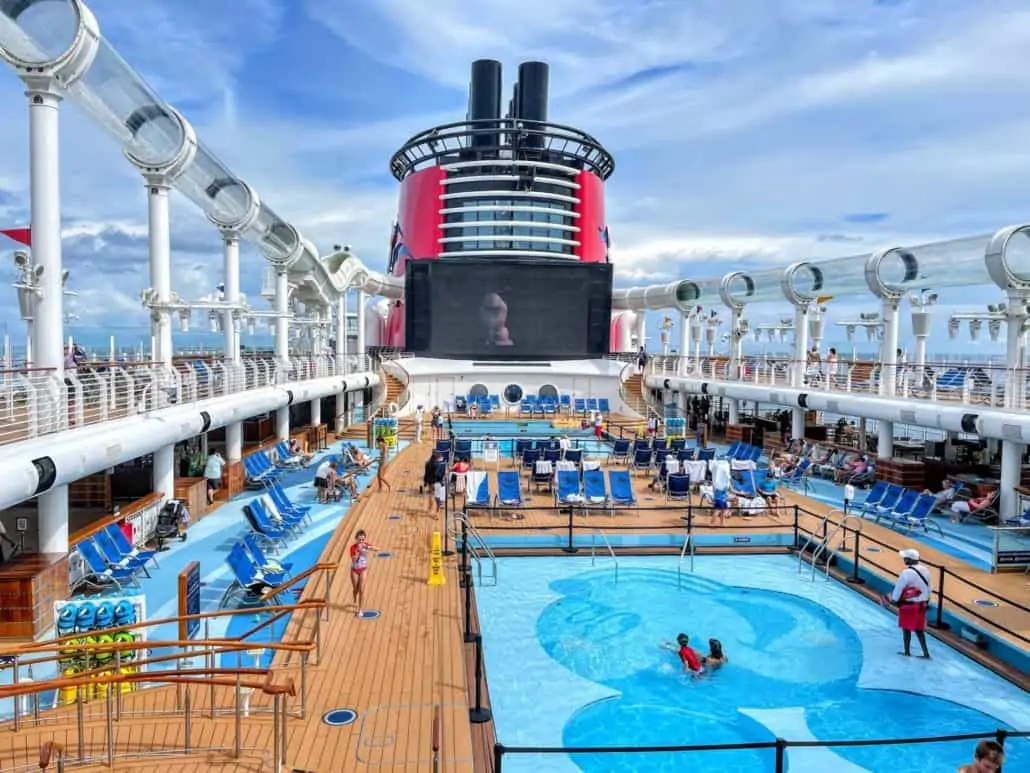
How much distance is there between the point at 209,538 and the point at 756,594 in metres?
8.32

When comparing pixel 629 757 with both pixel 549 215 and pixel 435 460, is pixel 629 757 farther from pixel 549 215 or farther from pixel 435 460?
pixel 549 215

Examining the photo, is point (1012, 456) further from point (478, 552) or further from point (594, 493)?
point (478, 552)

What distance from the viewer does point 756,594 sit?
1015 cm

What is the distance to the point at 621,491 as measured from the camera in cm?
1323

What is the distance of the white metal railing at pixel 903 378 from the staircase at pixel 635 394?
72 cm

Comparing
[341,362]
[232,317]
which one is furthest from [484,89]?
[232,317]

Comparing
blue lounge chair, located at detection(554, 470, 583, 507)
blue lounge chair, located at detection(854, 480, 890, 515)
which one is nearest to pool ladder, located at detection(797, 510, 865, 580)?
blue lounge chair, located at detection(854, 480, 890, 515)

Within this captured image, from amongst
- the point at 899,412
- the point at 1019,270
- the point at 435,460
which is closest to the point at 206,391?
the point at 435,460

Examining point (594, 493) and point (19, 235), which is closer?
point (19, 235)

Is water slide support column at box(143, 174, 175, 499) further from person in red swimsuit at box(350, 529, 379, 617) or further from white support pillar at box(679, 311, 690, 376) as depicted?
white support pillar at box(679, 311, 690, 376)

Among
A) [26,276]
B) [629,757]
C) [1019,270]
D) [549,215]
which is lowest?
[629,757]

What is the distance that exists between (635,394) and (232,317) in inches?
662

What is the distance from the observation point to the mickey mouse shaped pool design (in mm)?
6508

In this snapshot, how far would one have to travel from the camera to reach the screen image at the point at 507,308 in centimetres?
3123
